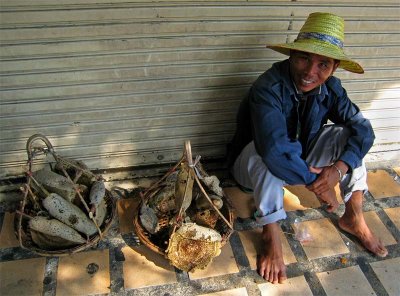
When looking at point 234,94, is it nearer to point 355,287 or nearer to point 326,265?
point 326,265

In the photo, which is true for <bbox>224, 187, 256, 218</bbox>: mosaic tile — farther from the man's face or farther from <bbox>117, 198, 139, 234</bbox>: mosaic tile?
the man's face

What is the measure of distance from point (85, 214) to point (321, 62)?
1665mm

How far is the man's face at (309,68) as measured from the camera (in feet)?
6.55

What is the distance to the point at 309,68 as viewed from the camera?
6.61 ft

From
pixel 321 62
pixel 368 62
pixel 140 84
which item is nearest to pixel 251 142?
pixel 321 62

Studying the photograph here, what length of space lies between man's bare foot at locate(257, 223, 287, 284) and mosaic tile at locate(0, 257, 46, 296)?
1.33 m

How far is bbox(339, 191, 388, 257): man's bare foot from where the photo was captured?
92.5 inches

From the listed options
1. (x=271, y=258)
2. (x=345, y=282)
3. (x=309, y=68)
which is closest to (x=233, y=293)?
(x=271, y=258)

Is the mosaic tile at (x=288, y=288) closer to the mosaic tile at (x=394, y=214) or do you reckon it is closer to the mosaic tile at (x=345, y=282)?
the mosaic tile at (x=345, y=282)

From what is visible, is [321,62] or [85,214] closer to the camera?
[321,62]

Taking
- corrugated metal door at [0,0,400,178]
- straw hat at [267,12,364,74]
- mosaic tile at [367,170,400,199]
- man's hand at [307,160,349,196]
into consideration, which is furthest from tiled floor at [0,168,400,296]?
straw hat at [267,12,364,74]

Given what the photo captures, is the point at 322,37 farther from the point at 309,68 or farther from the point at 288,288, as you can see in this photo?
the point at 288,288

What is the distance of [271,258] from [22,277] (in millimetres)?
1506

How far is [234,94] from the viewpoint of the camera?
2500mm
